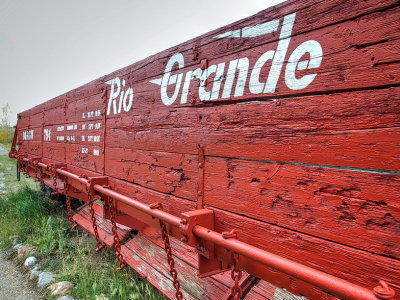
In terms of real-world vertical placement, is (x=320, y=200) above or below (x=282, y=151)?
below

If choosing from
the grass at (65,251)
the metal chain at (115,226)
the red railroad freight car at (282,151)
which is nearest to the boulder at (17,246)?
the grass at (65,251)

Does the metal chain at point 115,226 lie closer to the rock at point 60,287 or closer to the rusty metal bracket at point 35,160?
the rock at point 60,287

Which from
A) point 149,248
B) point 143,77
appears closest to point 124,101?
point 143,77

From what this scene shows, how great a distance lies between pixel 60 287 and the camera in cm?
324

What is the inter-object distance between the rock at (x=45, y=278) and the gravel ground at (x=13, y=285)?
0.12 m

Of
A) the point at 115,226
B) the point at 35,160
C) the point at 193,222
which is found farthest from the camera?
the point at 35,160

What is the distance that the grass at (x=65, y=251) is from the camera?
3.11 m

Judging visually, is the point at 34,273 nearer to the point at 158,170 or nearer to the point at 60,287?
the point at 60,287

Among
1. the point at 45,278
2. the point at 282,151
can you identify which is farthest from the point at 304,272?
the point at 45,278

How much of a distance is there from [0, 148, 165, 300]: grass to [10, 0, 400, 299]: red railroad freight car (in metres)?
0.85

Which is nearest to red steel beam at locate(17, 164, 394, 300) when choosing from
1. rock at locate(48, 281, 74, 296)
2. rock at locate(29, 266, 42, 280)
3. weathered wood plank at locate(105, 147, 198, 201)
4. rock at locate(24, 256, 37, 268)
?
weathered wood plank at locate(105, 147, 198, 201)

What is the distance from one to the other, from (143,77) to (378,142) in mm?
1959

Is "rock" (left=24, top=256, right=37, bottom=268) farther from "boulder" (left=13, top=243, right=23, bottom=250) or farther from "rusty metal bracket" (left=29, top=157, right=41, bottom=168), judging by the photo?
"rusty metal bracket" (left=29, top=157, right=41, bottom=168)

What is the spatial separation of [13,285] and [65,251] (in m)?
0.74
